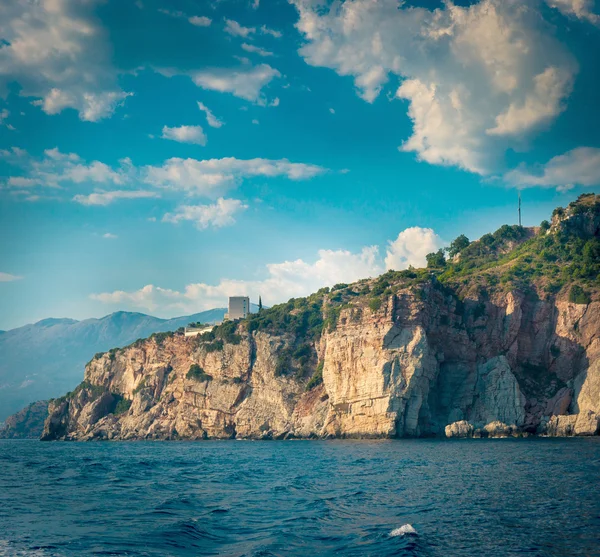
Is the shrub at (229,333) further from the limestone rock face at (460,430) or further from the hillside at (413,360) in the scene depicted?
the limestone rock face at (460,430)

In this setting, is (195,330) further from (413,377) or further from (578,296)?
(578,296)

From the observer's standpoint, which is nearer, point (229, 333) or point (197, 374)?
point (197, 374)

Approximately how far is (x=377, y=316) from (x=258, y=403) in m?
25.8

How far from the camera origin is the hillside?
75.7 m

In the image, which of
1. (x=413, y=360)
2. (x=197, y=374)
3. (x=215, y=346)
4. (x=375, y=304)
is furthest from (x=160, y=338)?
(x=413, y=360)

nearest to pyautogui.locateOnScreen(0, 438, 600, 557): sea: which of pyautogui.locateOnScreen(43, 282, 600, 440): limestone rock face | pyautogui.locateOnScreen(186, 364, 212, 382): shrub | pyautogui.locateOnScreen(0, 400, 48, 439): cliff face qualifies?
pyautogui.locateOnScreen(43, 282, 600, 440): limestone rock face

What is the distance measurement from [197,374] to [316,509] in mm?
78316

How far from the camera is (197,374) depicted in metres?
101

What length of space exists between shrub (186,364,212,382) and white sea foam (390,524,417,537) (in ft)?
268

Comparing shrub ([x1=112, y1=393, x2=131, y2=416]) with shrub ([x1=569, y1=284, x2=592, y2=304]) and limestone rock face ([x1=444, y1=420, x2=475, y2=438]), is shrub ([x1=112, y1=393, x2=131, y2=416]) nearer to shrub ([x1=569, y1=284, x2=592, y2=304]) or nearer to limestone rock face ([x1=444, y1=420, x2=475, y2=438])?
limestone rock face ([x1=444, y1=420, x2=475, y2=438])

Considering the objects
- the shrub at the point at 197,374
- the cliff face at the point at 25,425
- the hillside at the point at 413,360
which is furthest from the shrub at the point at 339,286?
the cliff face at the point at 25,425

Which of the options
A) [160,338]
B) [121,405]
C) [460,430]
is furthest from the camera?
[121,405]

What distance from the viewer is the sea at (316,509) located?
61.7 feet

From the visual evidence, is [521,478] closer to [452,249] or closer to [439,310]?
[439,310]
